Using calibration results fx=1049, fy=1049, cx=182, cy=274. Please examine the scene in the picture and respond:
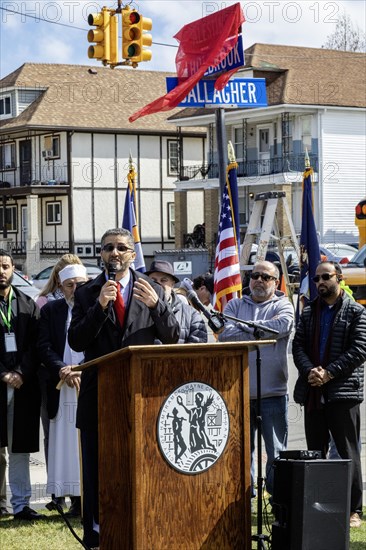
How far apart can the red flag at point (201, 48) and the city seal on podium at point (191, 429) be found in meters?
7.85

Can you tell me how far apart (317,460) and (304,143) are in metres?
48.7

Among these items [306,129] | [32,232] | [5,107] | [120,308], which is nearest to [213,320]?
[120,308]

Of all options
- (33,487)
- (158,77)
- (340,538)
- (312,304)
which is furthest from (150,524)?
(158,77)

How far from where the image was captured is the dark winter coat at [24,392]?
859 cm

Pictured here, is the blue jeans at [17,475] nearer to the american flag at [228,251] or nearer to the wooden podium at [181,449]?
the wooden podium at [181,449]

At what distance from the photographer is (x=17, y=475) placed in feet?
28.0

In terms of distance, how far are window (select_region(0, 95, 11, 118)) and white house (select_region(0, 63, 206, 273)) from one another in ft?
0.20

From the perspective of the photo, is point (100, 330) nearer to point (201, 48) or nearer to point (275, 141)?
point (201, 48)

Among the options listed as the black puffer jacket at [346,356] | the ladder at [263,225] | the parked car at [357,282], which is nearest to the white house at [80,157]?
the parked car at [357,282]

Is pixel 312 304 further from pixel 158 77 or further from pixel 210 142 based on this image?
pixel 158 77

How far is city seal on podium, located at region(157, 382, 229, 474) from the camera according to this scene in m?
5.57

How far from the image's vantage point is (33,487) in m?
9.56

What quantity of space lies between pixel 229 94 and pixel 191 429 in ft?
26.2

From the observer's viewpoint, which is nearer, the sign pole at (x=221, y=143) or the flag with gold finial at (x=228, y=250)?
the flag with gold finial at (x=228, y=250)
